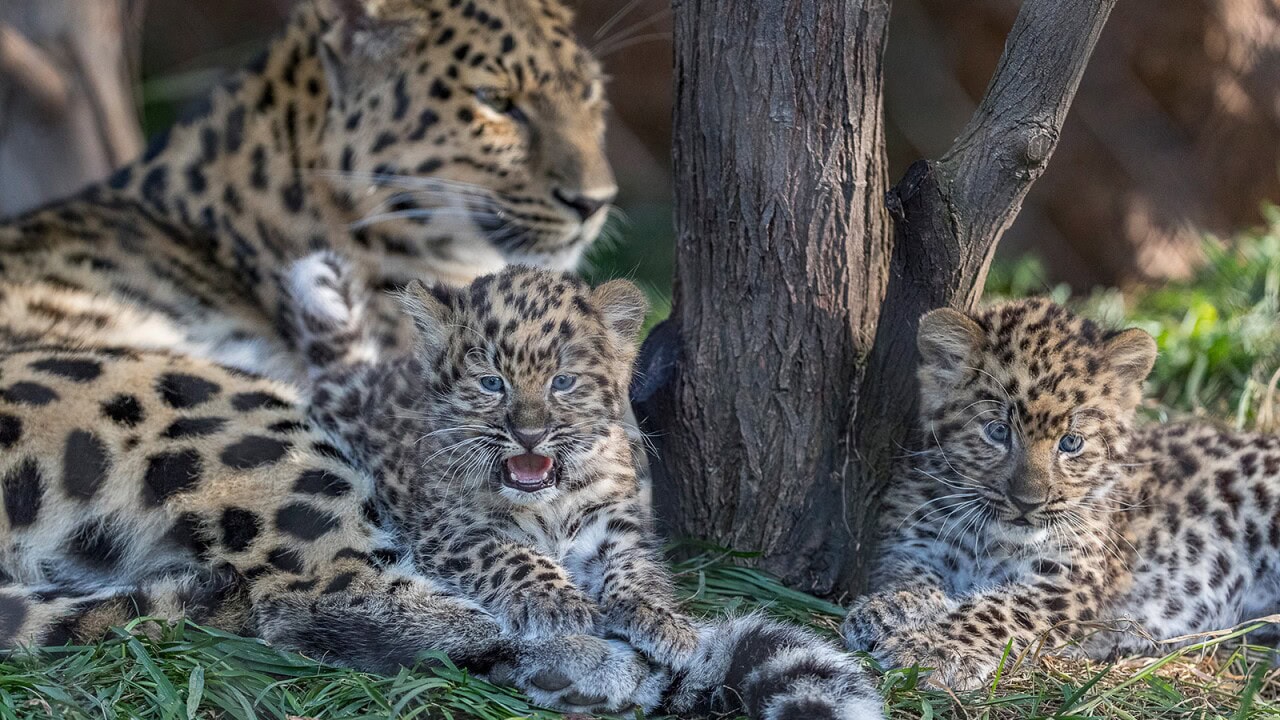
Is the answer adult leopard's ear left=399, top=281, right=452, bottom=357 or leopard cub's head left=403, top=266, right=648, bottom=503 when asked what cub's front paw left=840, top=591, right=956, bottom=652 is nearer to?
leopard cub's head left=403, top=266, right=648, bottom=503

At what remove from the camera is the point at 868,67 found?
153 inches

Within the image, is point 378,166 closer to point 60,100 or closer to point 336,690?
point 336,690

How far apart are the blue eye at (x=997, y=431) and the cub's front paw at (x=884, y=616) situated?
49cm

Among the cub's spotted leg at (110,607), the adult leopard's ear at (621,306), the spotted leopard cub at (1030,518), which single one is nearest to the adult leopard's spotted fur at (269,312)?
the cub's spotted leg at (110,607)

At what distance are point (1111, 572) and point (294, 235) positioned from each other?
9.88ft

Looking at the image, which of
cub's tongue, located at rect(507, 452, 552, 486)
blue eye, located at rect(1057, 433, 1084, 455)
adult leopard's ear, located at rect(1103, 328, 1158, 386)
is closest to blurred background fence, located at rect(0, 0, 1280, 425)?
adult leopard's ear, located at rect(1103, 328, 1158, 386)

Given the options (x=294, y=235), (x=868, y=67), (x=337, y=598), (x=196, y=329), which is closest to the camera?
(x=337, y=598)

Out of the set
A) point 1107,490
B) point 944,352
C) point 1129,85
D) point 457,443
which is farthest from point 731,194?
point 1129,85

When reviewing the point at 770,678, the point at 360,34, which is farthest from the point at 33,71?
the point at 770,678

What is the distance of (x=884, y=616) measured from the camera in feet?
12.1

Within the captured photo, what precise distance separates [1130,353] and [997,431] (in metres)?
0.45

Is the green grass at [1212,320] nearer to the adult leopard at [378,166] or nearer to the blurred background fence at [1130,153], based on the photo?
the blurred background fence at [1130,153]

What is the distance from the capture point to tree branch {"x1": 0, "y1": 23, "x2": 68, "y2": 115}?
21.7ft

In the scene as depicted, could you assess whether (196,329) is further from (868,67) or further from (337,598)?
(868,67)
